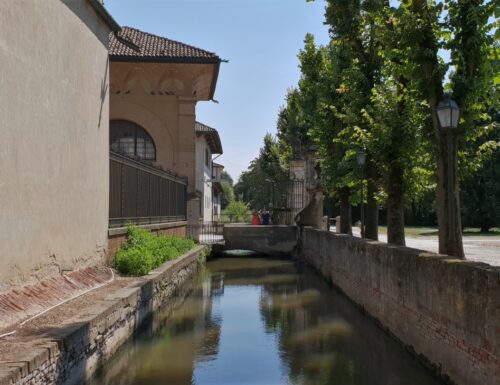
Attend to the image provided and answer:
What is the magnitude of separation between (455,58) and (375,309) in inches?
201

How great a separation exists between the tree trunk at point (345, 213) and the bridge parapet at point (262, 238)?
6772 millimetres

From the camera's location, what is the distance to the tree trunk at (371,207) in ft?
52.5

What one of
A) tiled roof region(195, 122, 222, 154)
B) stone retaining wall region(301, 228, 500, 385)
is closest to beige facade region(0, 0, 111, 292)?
stone retaining wall region(301, 228, 500, 385)

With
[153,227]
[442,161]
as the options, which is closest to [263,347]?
[442,161]

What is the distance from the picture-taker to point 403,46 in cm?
935

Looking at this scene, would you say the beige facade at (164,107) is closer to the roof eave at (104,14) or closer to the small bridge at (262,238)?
the small bridge at (262,238)

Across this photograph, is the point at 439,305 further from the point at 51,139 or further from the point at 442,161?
the point at 51,139

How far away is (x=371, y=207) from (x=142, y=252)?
23.3 feet

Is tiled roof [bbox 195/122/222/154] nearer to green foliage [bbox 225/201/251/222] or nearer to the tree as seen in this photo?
green foliage [bbox 225/201/251/222]

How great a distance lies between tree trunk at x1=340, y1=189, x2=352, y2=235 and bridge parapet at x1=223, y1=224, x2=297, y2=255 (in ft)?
22.2

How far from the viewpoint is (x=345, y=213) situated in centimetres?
2066

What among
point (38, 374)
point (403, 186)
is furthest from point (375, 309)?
point (38, 374)

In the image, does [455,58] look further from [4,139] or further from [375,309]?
[4,139]

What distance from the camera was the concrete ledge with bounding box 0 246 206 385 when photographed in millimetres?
5043
